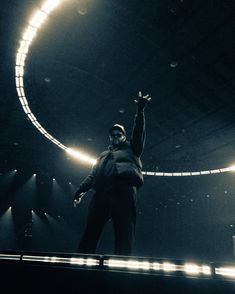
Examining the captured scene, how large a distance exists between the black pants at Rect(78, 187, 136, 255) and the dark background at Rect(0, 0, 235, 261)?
6.22 m

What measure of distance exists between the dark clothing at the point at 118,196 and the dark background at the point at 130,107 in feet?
18.9

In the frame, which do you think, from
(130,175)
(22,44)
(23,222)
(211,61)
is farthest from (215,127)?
(23,222)

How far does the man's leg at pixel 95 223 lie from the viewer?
8.73ft

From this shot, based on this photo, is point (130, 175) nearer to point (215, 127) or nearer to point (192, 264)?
point (192, 264)

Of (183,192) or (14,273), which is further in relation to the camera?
(183,192)

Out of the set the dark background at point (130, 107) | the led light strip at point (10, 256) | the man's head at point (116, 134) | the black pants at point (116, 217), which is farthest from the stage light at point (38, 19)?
the led light strip at point (10, 256)

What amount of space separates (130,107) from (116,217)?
9365 millimetres

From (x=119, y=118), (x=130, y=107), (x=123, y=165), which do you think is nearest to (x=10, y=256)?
(x=123, y=165)

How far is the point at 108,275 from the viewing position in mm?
1487

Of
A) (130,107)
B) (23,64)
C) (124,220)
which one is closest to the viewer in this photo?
(124,220)

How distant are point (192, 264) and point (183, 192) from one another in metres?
19.8

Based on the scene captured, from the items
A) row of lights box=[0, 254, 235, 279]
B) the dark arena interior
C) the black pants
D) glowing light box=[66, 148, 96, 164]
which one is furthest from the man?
glowing light box=[66, 148, 96, 164]

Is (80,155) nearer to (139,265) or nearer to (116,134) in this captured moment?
(116,134)

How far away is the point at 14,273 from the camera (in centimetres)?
161
